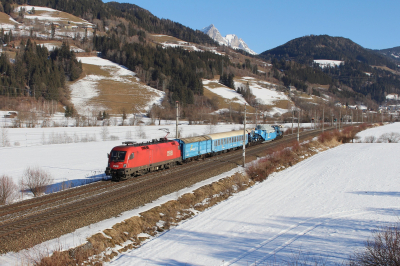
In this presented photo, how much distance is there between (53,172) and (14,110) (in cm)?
6147

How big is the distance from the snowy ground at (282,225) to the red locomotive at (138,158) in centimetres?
850

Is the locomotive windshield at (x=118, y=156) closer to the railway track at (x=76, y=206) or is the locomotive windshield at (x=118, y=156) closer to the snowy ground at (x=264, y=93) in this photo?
the railway track at (x=76, y=206)

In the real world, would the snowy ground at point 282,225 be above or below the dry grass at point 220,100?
below

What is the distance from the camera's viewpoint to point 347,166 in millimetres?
37562

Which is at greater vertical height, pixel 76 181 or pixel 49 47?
pixel 49 47

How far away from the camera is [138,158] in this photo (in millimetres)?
25328

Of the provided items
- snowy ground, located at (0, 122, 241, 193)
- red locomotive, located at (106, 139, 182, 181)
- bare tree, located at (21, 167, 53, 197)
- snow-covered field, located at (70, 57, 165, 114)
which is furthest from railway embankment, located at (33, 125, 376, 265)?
snow-covered field, located at (70, 57, 165, 114)

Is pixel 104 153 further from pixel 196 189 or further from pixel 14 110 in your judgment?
pixel 14 110

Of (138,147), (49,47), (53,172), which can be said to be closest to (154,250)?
(138,147)

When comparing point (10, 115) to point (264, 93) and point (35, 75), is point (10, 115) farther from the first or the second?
point (264, 93)

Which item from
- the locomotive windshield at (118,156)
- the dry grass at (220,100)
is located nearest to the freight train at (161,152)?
the locomotive windshield at (118,156)

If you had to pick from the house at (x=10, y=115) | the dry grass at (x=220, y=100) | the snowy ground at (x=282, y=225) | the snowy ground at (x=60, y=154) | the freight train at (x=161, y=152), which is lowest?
the snowy ground at (x=282, y=225)

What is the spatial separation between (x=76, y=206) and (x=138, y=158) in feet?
26.6

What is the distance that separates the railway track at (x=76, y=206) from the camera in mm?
13691
